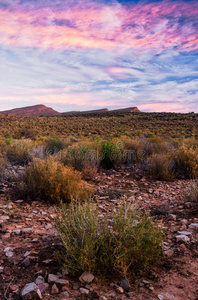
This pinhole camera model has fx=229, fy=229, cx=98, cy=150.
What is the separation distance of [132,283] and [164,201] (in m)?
3.30

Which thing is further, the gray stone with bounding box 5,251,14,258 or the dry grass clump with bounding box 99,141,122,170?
the dry grass clump with bounding box 99,141,122,170

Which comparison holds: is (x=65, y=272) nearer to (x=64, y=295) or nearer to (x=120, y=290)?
(x=64, y=295)

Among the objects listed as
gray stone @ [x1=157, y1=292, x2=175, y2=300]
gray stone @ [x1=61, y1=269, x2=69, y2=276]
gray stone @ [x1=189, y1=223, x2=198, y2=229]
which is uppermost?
gray stone @ [x1=61, y1=269, x2=69, y2=276]

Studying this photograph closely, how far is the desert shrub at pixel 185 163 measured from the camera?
796 centimetres

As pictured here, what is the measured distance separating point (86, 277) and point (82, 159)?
5448mm

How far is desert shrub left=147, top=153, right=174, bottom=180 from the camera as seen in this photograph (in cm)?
768

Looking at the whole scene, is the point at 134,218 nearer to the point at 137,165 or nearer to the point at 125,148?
the point at 137,165

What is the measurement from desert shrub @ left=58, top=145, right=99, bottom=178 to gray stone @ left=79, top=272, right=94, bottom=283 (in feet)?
15.5

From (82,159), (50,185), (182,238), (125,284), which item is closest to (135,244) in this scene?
(125,284)

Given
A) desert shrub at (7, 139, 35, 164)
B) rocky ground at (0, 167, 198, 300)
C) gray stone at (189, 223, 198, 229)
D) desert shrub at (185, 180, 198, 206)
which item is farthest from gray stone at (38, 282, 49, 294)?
→ desert shrub at (7, 139, 35, 164)

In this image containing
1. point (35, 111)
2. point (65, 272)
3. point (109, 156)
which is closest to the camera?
point (65, 272)

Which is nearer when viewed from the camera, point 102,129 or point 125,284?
point 125,284

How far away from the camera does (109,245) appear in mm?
2672

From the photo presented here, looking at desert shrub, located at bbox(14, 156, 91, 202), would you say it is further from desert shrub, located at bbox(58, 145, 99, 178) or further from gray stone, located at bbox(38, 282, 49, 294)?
gray stone, located at bbox(38, 282, 49, 294)
